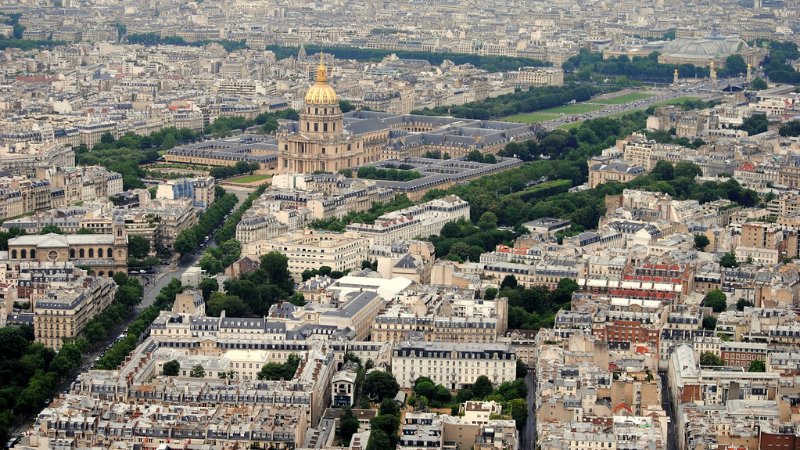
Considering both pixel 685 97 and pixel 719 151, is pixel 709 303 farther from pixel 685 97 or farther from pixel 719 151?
pixel 685 97

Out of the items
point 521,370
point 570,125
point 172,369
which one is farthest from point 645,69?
point 172,369

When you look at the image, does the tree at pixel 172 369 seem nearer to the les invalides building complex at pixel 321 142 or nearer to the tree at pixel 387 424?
the tree at pixel 387 424

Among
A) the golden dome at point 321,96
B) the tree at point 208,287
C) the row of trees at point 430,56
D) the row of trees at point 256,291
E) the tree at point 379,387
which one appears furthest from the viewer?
the row of trees at point 430,56

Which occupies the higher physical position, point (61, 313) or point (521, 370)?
point (61, 313)

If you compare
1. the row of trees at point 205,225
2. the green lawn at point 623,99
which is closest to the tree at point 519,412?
the row of trees at point 205,225

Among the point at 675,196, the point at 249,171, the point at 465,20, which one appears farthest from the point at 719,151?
the point at 465,20

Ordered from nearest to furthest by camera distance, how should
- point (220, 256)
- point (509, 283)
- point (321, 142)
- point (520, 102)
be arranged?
point (509, 283)
point (220, 256)
point (321, 142)
point (520, 102)

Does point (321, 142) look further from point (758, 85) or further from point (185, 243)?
point (758, 85)
